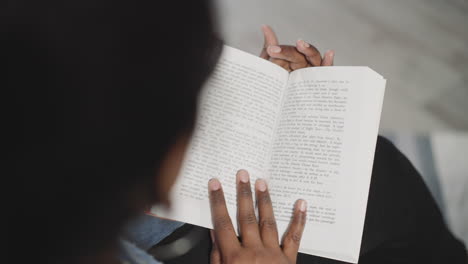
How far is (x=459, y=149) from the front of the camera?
95 centimetres

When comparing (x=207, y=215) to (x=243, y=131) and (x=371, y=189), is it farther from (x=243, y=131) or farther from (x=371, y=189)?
(x=371, y=189)

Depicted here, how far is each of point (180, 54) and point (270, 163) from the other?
1.24 feet

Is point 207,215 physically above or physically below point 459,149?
below

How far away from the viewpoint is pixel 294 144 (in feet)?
2.00

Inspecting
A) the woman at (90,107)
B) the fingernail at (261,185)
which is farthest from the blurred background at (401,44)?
the woman at (90,107)

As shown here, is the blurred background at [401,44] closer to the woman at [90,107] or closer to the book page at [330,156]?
the book page at [330,156]

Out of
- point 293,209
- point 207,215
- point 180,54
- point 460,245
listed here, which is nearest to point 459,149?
point 460,245

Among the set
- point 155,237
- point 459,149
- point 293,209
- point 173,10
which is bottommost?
point 155,237

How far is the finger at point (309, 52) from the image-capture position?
67 cm

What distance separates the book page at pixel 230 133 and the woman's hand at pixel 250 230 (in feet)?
0.06

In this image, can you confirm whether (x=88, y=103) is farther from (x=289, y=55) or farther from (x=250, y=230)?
(x=289, y=55)

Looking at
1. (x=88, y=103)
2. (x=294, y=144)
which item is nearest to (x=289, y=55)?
(x=294, y=144)

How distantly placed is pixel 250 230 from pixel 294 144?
0.15 metres

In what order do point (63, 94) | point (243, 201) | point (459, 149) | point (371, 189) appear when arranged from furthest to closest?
point (459, 149) → point (371, 189) → point (243, 201) → point (63, 94)
